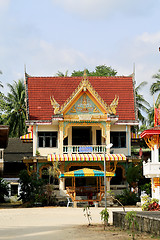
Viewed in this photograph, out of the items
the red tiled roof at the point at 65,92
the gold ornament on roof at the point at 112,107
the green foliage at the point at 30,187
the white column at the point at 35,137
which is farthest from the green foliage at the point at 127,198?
the white column at the point at 35,137

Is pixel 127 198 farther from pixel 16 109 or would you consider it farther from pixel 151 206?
pixel 16 109

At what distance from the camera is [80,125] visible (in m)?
33.7

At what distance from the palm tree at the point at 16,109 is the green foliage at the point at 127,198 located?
63.9 feet

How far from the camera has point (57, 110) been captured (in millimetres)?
33000

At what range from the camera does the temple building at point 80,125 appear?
33000 millimetres

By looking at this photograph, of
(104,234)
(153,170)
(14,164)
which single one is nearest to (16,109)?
(14,164)

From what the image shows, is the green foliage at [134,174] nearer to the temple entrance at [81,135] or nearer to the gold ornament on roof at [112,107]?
the gold ornament on roof at [112,107]

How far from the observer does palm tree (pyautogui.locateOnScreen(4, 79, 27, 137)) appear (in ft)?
163

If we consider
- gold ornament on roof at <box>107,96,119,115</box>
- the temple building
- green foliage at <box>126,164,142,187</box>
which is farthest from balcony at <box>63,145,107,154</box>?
green foliage at <box>126,164,142,187</box>

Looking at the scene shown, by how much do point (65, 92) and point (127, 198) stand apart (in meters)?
9.74

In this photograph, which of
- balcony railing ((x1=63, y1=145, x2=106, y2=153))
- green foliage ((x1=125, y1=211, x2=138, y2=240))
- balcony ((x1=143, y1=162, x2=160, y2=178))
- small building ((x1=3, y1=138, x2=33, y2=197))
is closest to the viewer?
green foliage ((x1=125, y1=211, x2=138, y2=240))

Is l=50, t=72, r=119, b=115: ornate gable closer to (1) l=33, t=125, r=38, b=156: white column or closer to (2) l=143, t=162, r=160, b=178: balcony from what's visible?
(1) l=33, t=125, r=38, b=156: white column

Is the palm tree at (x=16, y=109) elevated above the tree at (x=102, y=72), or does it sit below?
below

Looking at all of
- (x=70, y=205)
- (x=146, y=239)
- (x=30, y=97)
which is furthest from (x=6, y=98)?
(x=146, y=239)
